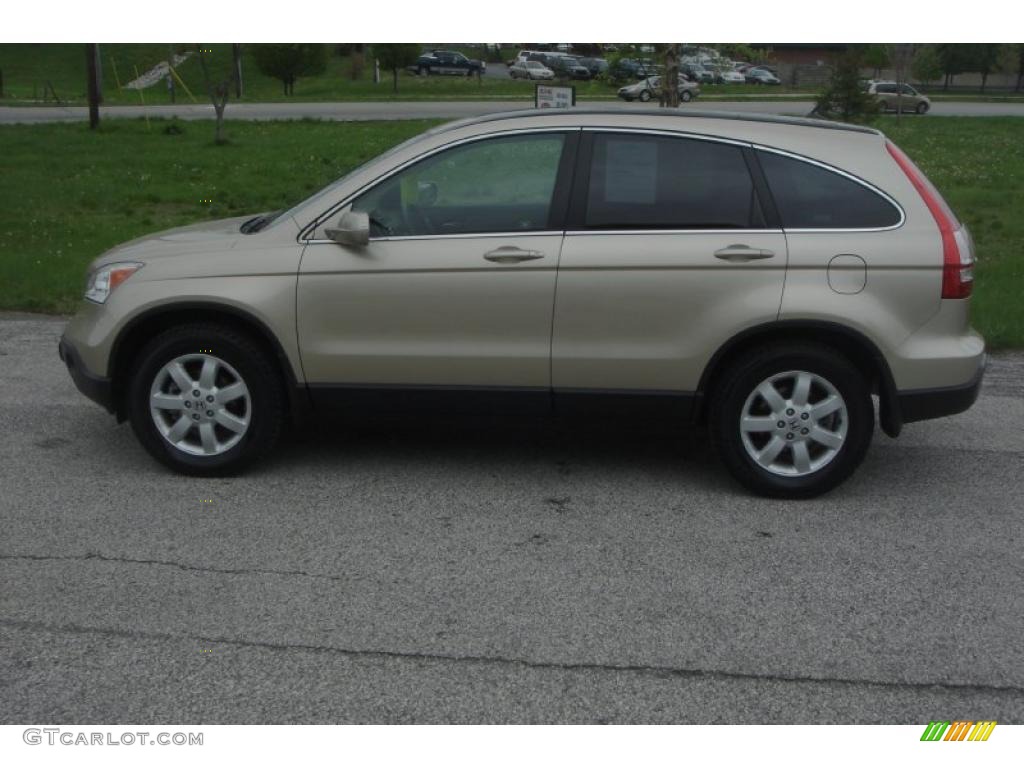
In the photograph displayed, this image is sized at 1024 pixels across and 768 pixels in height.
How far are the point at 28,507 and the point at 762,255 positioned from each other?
3443mm

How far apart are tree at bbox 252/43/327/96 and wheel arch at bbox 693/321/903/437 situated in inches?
1638

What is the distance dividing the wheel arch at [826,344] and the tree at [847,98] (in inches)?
865

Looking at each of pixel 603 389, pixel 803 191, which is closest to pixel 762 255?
pixel 803 191

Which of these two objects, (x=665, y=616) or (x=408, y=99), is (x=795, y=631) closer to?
(x=665, y=616)

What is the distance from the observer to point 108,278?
6.07 meters

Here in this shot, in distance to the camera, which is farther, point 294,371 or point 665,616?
point 294,371

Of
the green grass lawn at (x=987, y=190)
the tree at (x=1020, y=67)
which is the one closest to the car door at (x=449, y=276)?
the green grass lawn at (x=987, y=190)

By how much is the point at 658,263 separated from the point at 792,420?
3.11ft

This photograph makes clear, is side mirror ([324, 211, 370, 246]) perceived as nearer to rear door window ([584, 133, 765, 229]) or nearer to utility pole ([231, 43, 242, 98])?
rear door window ([584, 133, 765, 229])

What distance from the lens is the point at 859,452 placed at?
573 cm

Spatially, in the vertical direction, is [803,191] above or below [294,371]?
above

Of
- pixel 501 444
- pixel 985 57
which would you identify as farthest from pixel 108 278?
pixel 985 57

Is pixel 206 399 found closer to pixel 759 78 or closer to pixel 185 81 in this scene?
pixel 759 78

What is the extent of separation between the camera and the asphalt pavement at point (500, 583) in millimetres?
3902
